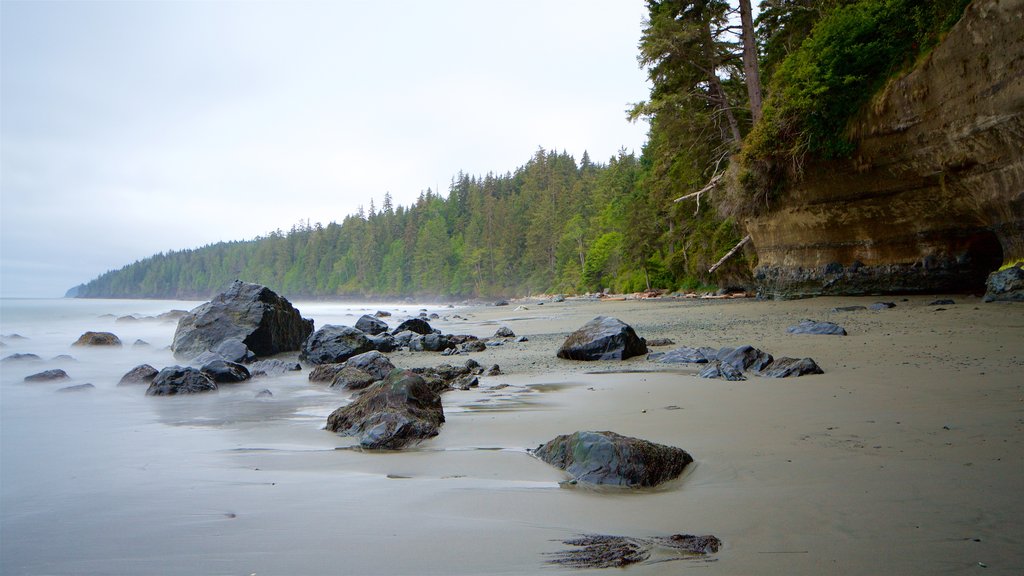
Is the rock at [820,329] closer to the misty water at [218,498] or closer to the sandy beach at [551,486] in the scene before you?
the sandy beach at [551,486]

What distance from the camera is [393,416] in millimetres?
3547

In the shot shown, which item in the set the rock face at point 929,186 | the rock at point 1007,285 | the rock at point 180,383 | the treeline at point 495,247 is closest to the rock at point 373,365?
the rock at point 180,383

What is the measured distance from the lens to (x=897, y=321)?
7875 millimetres

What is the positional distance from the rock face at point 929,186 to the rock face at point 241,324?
13331 millimetres

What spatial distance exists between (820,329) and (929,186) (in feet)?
21.6

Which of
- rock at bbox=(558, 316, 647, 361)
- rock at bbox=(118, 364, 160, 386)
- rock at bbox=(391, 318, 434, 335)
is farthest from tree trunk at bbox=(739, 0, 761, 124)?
rock at bbox=(118, 364, 160, 386)

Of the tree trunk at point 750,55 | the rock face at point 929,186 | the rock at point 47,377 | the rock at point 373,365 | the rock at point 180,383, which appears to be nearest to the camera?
the rock at point 180,383

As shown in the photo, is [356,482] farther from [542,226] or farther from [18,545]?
[542,226]

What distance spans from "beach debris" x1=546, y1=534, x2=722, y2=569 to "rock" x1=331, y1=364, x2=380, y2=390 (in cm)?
461

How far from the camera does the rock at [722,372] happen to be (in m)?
4.86

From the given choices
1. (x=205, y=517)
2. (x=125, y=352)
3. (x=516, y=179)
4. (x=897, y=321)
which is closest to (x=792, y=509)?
→ (x=205, y=517)

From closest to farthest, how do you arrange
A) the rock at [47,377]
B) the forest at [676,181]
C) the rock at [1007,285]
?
the rock at [47,377] → the rock at [1007,285] → the forest at [676,181]

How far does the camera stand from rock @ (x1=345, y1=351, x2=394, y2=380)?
6.55 m

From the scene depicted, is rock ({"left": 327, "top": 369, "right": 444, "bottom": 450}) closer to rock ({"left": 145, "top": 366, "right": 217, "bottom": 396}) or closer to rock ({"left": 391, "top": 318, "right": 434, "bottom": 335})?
rock ({"left": 145, "top": 366, "right": 217, "bottom": 396})
